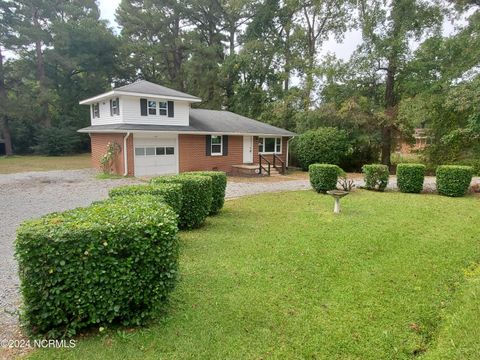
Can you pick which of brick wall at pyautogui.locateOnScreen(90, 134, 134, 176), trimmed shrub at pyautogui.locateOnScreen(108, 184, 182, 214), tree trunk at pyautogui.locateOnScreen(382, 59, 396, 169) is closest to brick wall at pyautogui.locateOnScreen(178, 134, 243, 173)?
brick wall at pyautogui.locateOnScreen(90, 134, 134, 176)

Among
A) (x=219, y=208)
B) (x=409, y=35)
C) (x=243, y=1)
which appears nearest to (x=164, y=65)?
(x=243, y=1)

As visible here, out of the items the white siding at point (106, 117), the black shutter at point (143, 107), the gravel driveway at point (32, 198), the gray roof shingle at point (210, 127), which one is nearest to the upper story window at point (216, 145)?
the gray roof shingle at point (210, 127)

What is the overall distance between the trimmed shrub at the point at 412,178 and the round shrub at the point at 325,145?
23.4 feet

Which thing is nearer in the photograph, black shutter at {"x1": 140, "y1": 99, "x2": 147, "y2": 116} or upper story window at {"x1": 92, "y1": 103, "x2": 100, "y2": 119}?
black shutter at {"x1": 140, "y1": 99, "x2": 147, "y2": 116}

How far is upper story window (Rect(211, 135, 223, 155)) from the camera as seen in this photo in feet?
59.9

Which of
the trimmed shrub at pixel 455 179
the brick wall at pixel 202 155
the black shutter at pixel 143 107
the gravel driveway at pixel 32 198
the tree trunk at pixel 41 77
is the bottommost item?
the gravel driveway at pixel 32 198

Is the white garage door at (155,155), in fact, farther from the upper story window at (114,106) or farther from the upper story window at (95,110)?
the upper story window at (95,110)

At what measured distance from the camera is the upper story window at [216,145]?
18.2m

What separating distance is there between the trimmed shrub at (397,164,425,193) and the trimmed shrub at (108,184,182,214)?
31.8ft

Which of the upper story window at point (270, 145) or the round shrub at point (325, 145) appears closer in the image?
the round shrub at point (325, 145)

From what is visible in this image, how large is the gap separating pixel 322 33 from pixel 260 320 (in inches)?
1128

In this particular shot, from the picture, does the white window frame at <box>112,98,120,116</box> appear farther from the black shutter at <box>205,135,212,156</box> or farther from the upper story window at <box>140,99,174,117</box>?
the black shutter at <box>205,135,212,156</box>

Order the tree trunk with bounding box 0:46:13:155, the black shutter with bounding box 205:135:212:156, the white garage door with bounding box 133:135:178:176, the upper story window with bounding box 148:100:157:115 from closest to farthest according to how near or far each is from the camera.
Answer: the white garage door with bounding box 133:135:178:176, the upper story window with bounding box 148:100:157:115, the black shutter with bounding box 205:135:212:156, the tree trunk with bounding box 0:46:13:155

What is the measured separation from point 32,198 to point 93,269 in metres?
9.25
